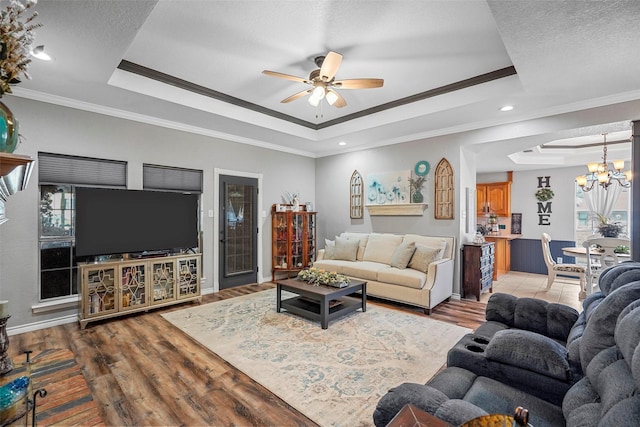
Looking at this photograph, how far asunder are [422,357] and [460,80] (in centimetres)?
321

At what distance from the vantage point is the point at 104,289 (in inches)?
147

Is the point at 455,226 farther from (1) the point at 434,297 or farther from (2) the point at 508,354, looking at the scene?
(2) the point at 508,354

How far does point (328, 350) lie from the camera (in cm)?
297

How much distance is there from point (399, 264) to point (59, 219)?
4.53 m

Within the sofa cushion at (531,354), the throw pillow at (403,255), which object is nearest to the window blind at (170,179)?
the throw pillow at (403,255)

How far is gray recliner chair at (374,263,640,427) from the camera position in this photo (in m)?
1.03

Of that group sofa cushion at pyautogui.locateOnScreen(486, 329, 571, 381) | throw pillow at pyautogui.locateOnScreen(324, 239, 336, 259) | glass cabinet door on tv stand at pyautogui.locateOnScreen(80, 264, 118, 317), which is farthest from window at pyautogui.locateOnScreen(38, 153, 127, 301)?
sofa cushion at pyautogui.locateOnScreen(486, 329, 571, 381)

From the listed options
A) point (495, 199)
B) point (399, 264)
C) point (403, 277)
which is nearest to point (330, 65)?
point (403, 277)

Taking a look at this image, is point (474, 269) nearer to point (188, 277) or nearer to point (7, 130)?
point (188, 277)

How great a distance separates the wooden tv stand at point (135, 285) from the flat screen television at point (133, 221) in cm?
23

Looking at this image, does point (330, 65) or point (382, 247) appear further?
point (382, 247)

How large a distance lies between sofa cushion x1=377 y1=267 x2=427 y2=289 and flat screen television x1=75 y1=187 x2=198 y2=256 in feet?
9.53

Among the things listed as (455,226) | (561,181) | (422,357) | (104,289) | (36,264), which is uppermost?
(561,181)

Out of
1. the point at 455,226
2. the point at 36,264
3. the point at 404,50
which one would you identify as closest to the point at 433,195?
the point at 455,226
